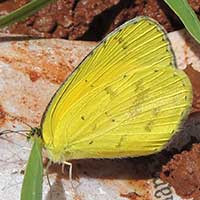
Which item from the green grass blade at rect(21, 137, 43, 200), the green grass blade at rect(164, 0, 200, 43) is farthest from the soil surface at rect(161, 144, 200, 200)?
the green grass blade at rect(21, 137, 43, 200)

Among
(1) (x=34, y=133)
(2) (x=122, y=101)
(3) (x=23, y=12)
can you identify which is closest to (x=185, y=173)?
(2) (x=122, y=101)

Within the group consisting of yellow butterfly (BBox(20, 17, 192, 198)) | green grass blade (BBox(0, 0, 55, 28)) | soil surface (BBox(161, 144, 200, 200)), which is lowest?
soil surface (BBox(161, 144, 200, 200))

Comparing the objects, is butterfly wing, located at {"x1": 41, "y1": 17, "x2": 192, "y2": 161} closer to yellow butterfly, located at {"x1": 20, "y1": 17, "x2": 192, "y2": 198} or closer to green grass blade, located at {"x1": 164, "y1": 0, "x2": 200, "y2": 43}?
yellow butterfly, located at {"x1": 20, "y1": 17, "x2": 192, "y2": 198}

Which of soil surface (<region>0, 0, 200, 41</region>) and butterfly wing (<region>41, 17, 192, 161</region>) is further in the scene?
soil surface (<region>0, 0, 200, 41</region>)

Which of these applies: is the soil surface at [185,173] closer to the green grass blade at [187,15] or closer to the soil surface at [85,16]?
the green grass blade at [187,15]

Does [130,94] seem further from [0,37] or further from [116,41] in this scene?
[0,37]

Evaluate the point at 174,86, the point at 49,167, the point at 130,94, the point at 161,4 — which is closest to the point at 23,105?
the point at 49,167

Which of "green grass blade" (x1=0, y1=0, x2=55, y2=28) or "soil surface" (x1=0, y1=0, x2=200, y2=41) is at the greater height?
"green grass blade" (x1=0, y1=0, x2=55, y2=28)
